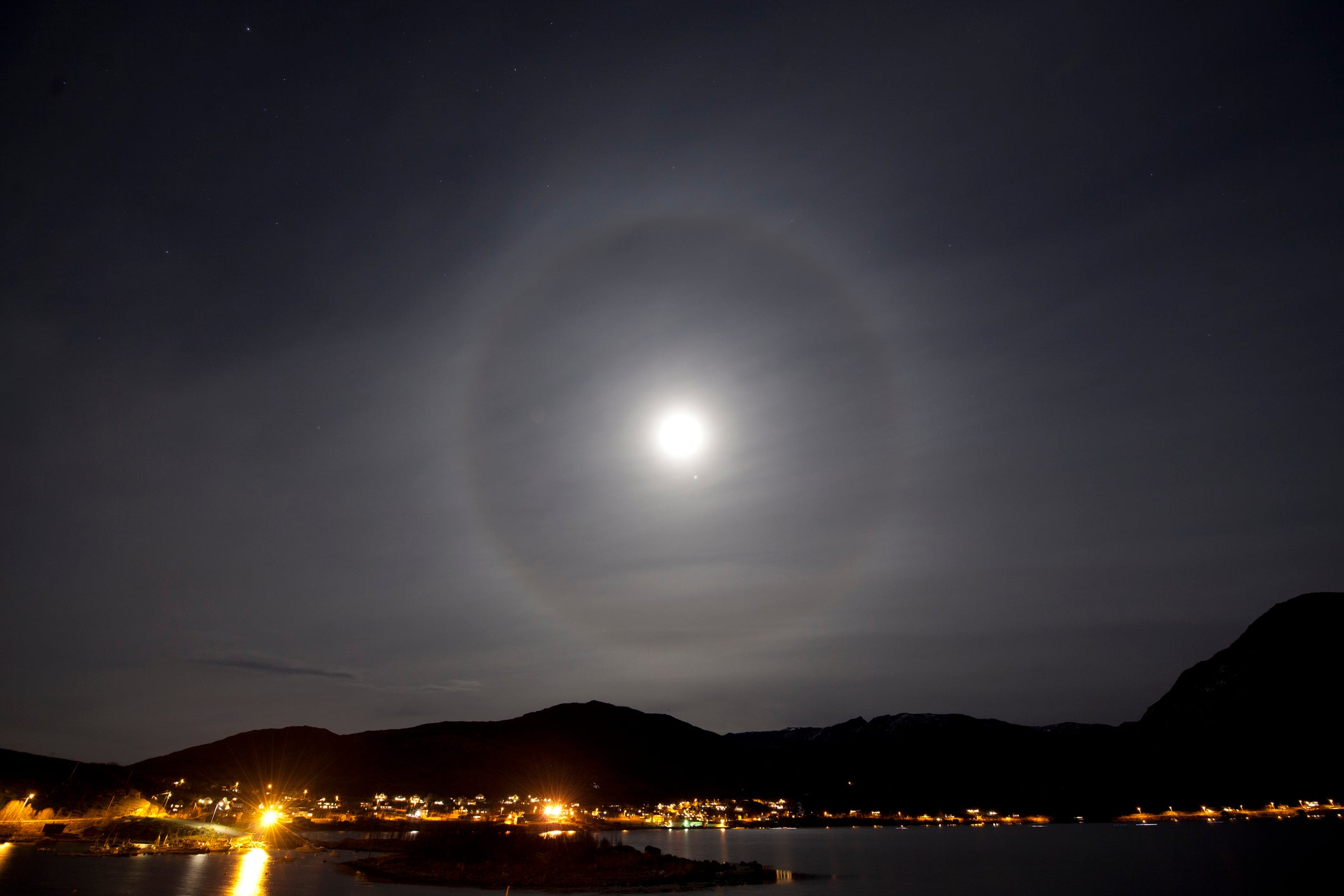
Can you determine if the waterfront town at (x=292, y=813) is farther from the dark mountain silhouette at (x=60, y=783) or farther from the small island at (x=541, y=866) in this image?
the small island at (x=541, y=866)

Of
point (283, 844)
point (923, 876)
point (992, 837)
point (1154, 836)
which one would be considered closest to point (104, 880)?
point (283, 844)

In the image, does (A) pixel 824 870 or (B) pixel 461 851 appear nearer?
(B) pixel 461 851

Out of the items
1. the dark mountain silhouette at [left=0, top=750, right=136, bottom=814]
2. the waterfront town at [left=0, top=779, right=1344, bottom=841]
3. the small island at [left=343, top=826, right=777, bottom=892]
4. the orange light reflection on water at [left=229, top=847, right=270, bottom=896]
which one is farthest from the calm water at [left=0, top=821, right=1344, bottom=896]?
the dark mountain silhouette at [left=0, top=750, right=136, bottom=814]

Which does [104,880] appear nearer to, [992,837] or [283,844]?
[283,844]

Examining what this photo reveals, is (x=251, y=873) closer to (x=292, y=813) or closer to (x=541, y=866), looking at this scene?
(x=541, y=866)

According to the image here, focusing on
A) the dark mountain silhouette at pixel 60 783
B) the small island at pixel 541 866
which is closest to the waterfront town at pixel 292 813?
the dark mountain silhouette at pixel 60 783

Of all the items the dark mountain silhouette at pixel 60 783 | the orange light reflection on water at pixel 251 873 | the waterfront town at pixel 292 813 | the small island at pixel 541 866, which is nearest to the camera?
the orange light reflection on water at pixel 251 873
